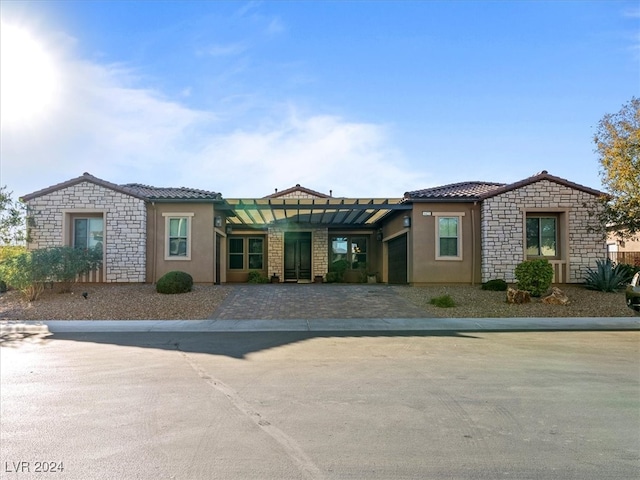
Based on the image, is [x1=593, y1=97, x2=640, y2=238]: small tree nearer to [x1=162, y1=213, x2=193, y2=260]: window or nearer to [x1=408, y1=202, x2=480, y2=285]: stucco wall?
[x1=408, y1=202, x2=480, y2=285]: stucco wall

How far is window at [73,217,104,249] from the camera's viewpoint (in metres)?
20.1

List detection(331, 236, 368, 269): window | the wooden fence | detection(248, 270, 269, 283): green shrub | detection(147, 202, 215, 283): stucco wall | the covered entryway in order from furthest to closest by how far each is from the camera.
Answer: detection(331, 236, 368, 269): window
detection(248, 270, 269, 283): green shrub
the wooden fence
the covered entryway
detection(147, 202, 215, 283): stucco wall

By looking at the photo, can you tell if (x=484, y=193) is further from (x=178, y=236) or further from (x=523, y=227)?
A: (x=178, y=236)

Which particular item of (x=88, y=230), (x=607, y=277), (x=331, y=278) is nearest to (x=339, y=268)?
(x=331, y=278)

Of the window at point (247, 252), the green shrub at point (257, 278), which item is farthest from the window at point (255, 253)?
the green shrub at point (257, 278)

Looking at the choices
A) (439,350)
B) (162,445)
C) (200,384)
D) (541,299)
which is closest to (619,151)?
(541,299)

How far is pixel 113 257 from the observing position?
63.9ft

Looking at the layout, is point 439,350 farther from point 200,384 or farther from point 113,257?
point 113,257

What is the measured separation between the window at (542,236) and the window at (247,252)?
13.6m

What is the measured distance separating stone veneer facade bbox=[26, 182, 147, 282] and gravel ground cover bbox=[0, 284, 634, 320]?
4.24 ft

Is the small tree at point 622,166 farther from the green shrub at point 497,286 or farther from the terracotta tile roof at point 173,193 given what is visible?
the terracotta tile roof at point 173,193

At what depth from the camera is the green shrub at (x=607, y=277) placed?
17.6 meters

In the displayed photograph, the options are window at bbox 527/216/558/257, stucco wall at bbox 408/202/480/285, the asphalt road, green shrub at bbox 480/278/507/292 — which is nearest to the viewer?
the asphalt road

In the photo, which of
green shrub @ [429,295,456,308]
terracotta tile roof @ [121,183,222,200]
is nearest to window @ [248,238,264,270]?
terracotta tile roof @ [121,183,222,200]
